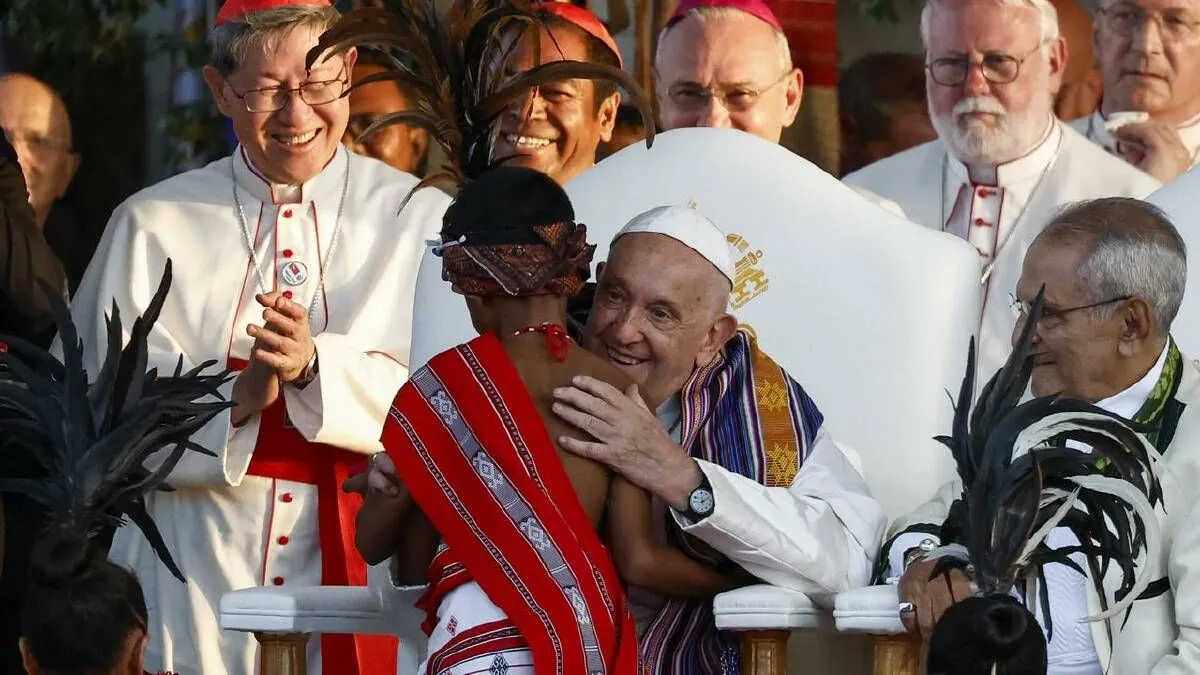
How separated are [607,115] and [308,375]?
1274mm

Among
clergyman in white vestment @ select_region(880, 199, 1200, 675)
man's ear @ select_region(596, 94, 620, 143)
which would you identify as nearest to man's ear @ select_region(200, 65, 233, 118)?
man's ear @ select_region(596, 94, 620, 143)

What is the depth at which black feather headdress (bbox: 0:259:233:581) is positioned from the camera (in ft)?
12.3

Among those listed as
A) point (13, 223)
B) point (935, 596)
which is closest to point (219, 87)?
point (13, 223)

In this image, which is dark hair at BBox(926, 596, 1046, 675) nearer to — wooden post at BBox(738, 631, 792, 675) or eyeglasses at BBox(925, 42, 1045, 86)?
wooden post at BBox(738, 631, 792, 675)

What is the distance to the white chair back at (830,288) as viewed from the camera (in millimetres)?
4551

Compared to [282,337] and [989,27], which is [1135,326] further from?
[989,27]

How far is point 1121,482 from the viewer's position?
364 cm

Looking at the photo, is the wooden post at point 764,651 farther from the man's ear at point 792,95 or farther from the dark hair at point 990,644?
the man's ear at point 792,95

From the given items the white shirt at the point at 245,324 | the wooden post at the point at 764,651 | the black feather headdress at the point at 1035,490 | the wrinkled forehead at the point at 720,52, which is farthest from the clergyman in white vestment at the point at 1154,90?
the wooden post at the point at 764,651

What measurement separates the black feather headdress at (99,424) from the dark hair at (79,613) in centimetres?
31

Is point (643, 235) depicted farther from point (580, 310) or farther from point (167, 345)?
point (167, 345)

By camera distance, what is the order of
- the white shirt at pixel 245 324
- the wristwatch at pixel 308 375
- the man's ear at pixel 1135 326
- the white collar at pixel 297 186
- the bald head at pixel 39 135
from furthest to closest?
the bald head at pixel 39 135 < the white collar at pixel 297 186 < the white shirt at pixel 245 324 < the wristwatch at pixel 308 375 < the man's ear at pixel 1135 326

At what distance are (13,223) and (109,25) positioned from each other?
2.08 metres

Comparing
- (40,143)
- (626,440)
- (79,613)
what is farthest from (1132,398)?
(40,143)
